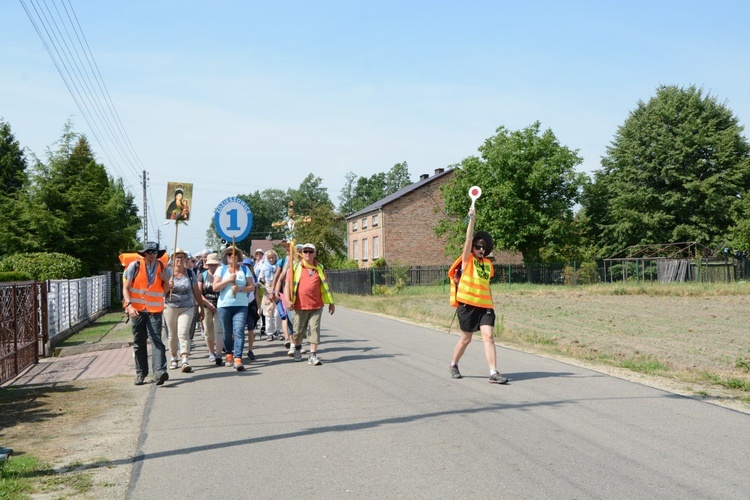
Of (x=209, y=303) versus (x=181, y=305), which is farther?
(x=209, y=303)

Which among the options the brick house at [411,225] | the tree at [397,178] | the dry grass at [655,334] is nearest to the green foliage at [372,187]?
the tree at [397,178]

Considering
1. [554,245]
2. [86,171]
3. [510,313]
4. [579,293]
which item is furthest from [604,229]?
[86,171]

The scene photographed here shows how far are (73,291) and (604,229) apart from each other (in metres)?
44.8

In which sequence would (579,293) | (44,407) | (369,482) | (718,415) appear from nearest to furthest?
(369,482) < (718,415) < (44,407) < (579,293)

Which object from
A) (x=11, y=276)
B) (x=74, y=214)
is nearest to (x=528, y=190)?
(x=74, y=214)

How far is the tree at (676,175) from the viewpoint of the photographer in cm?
5290

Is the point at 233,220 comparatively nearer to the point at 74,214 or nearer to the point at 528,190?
the point at 74,214

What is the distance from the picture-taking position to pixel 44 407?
8.31 meters

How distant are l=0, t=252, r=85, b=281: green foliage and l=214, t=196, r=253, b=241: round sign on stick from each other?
11985mm

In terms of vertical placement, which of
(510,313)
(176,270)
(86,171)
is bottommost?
(510,313)

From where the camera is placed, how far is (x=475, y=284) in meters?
9.48

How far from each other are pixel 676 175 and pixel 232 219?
4724 cm

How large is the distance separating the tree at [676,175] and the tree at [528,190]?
14.9 ft

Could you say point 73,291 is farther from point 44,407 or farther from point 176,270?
point 44,407
